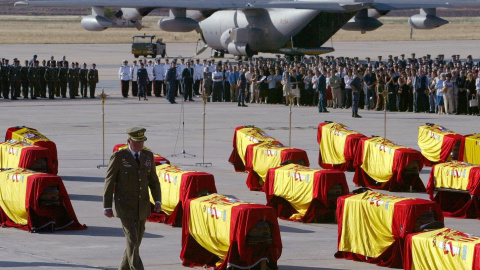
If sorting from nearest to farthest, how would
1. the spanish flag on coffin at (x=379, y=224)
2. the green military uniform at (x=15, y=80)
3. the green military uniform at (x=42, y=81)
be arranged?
1. the spanish flag on coffin at (x=379, y=224)
2. the green military uniform at (x=15, y=80)
3. the green military uniform at (x=42, y=81)

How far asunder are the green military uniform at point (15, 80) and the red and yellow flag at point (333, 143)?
69.5 feet

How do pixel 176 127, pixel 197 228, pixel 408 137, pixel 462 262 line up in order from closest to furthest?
pixel 462 262, pixel 197 228, pixel 408 137, pixel 176 127

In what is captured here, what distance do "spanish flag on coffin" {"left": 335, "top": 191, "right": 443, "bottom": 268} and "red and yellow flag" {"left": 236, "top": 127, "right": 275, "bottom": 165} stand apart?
300 inches

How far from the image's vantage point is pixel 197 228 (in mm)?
12711

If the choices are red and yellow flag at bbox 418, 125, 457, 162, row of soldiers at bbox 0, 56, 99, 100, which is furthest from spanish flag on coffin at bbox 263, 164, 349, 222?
row of soldiers at bbox 0, 56, 99, 100

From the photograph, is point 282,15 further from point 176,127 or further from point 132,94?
point 176,127

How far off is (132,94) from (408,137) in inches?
750

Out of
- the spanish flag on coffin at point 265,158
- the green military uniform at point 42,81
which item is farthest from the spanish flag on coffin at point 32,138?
the green military uniform at point 42,81

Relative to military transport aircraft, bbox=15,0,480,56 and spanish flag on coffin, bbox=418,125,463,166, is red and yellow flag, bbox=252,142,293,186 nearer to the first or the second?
spanish flag on coffin, bbox=418,125,463,166

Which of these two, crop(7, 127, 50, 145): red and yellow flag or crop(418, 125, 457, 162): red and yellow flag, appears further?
crop(418, 125, 457, 162): red and yellow flag

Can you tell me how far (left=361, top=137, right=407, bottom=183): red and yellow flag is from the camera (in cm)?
1919

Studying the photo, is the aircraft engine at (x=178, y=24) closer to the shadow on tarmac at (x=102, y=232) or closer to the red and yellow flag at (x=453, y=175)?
the red and yellow flag at (x=453, y=175)

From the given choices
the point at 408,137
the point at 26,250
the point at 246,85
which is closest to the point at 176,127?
the point at 408,137

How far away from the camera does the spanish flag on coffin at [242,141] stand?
21.2 m
